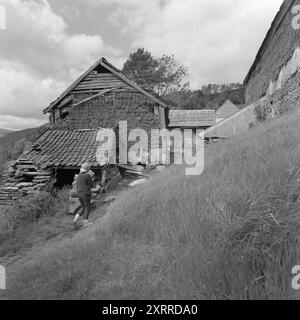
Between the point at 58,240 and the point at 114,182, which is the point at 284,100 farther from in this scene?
the point at 58,240

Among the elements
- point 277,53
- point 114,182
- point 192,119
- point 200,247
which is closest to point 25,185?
point 114,182

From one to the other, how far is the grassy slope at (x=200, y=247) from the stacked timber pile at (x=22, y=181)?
6.47 metres

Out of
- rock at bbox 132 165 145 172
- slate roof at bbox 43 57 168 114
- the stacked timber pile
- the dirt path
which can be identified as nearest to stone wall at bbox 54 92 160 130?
slate roof at bbox 43 57 168 114

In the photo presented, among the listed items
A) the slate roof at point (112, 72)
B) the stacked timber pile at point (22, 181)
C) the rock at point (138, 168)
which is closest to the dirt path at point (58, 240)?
the stacked timber pile at point (22, 181)

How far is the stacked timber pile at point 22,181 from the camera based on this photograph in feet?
34.2

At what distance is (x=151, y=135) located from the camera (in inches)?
607

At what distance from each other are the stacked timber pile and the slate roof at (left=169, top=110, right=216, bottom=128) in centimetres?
1326

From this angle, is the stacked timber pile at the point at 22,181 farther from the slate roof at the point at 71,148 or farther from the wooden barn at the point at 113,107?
the wooden barn at the point at 113,107

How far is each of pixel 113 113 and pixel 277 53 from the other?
8.96 meters

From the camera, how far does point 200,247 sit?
121 inches

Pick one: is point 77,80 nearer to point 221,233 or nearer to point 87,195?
point 87,195
